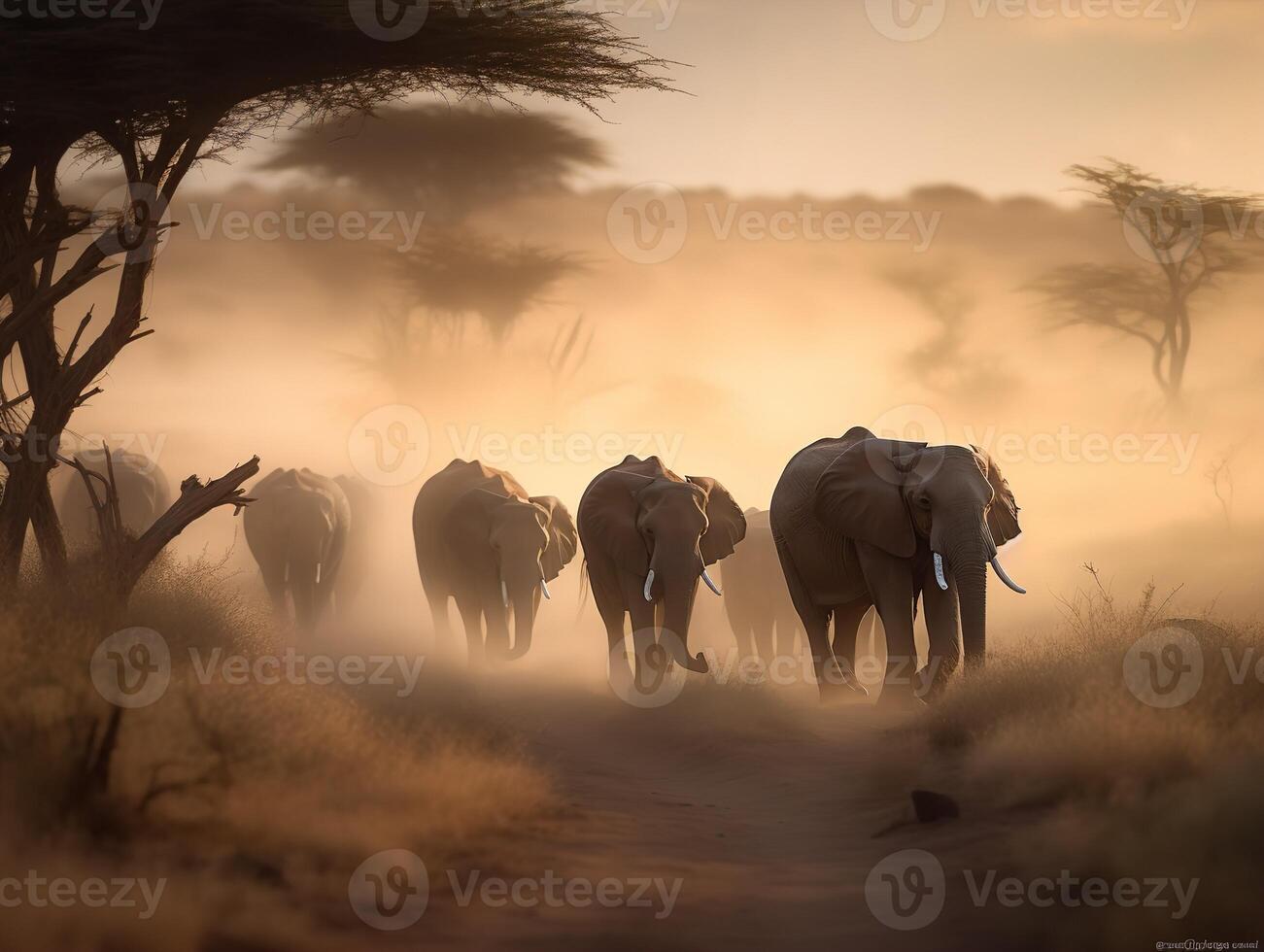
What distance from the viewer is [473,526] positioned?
2245cm

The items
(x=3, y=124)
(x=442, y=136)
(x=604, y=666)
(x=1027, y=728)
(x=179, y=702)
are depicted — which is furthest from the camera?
(x=442, y=136)

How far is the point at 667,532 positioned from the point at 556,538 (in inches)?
228

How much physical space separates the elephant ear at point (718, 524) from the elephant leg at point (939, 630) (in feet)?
13.8

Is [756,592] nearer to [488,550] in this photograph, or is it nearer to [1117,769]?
[488,550]

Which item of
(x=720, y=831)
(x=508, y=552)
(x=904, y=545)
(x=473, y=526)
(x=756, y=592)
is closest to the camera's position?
(x=720, y=831)

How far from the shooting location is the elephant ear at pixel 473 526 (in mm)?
22281

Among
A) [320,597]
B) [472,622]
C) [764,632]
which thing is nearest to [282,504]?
[320,597]

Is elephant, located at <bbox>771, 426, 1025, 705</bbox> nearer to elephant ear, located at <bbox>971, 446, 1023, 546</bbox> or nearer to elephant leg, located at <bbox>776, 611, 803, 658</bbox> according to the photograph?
elephant ear, located at <bbox>971, 446, 1023, 546</bbox>

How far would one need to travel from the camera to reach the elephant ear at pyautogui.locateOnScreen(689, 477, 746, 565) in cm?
2000

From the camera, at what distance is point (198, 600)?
1428 centimetres

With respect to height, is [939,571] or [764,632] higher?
[939,571]

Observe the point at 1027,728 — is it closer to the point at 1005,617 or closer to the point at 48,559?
the point at 48,559

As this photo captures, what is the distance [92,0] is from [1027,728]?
11.1 meters

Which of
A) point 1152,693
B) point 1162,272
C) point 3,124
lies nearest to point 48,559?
point 3,124
